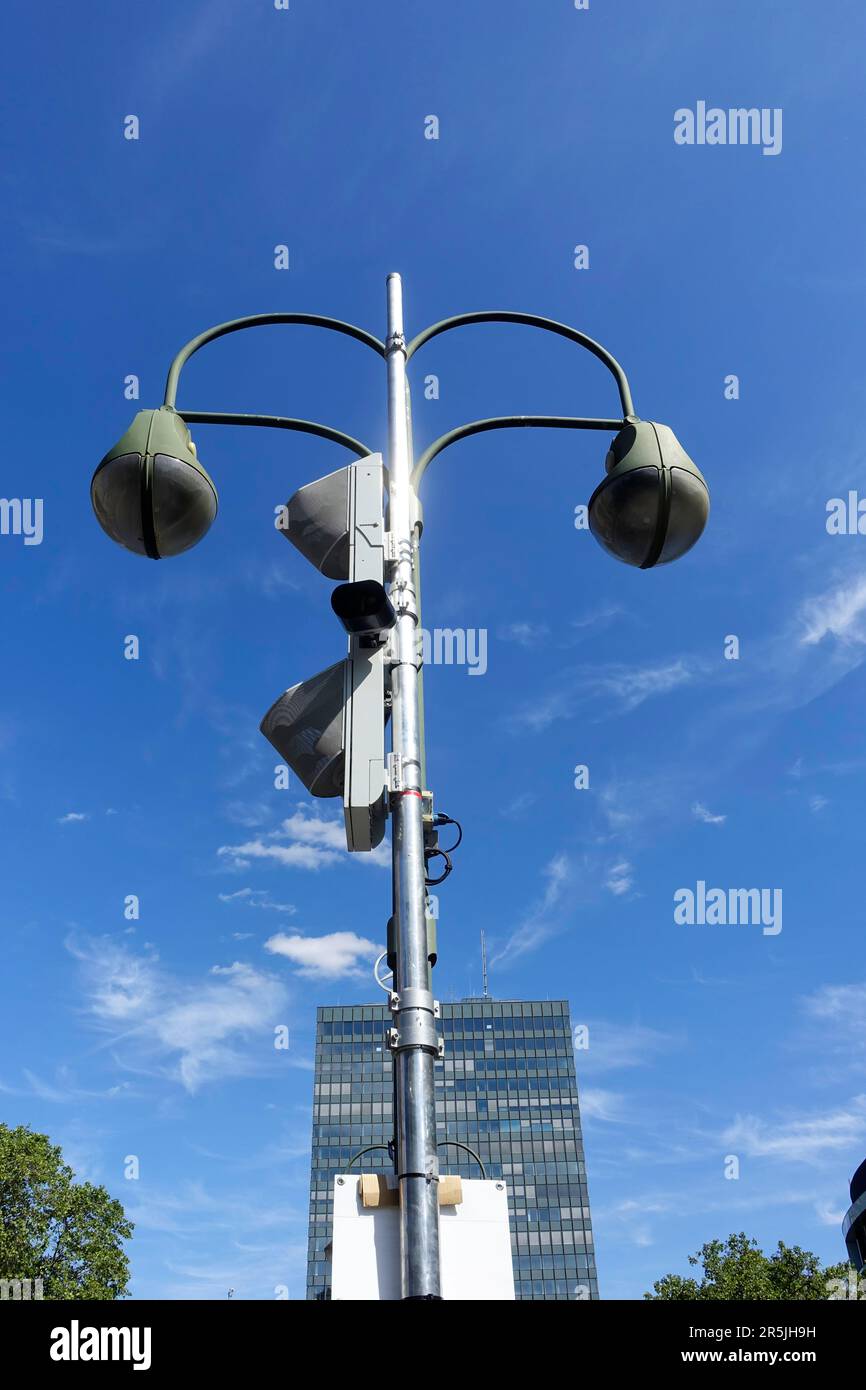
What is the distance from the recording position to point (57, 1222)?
38875 mm

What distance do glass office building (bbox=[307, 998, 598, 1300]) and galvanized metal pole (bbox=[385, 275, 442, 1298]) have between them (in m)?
109

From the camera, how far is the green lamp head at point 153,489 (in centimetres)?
511

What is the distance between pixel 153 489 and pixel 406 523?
1299 mm

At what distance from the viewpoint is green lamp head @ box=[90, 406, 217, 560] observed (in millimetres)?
5113

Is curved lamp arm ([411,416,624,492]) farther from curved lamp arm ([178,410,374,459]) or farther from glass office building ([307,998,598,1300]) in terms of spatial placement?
glass office building ([307,998,598,1300])

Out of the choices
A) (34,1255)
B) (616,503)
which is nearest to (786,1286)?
(34,1255)

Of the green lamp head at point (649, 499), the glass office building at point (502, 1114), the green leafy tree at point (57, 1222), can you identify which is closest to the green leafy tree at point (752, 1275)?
the green leafy tree at point (57, 1222)

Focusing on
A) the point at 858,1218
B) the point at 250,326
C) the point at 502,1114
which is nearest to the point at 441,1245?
the point at 250,326

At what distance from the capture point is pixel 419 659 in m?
4.80

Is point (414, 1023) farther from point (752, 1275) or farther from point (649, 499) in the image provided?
point (752, 1275)
